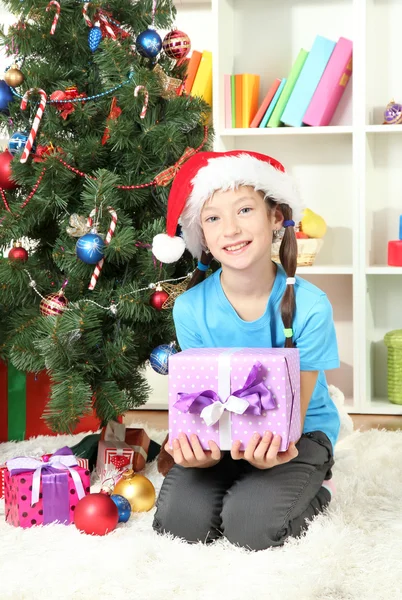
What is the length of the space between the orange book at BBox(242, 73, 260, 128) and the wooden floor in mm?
1043

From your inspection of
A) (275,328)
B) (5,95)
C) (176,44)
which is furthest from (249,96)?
(275,328)

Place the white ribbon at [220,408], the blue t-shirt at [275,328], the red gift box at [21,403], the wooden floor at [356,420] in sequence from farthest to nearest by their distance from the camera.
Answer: the wooden floor at [356,420] → the red gift box at [21,403] → the blue t-shirt at [275,328] → the white ribbon at [220,408]

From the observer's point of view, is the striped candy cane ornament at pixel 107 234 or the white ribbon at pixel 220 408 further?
the striped candy cane ornament at pixel 107 234

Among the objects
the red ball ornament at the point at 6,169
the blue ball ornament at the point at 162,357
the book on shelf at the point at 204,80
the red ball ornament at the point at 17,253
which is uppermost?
the book on shelf at the point at 204,80

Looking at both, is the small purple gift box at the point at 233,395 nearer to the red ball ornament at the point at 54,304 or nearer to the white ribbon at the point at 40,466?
the white ribbon at the point at 40,466

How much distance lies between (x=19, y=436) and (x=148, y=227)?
30.0 inches

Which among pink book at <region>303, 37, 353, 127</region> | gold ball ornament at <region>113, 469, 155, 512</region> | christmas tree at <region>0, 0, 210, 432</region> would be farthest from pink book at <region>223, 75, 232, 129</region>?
gold ball ornament at <region>113, 469, 155, 512</region>

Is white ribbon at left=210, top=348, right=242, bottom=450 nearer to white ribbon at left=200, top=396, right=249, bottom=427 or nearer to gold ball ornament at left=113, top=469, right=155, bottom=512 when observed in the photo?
white ribbon at left=200, top=396, right=249, bottom=427

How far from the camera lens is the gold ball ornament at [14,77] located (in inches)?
72.7

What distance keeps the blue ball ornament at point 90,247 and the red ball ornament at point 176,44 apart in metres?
0.48

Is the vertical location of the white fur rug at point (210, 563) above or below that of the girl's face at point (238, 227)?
below

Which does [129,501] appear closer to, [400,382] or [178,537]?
[178,537]

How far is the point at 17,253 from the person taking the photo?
1.87 meters

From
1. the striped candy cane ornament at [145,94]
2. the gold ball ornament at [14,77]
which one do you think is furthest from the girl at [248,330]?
the gold ball ornament at [14,77]
